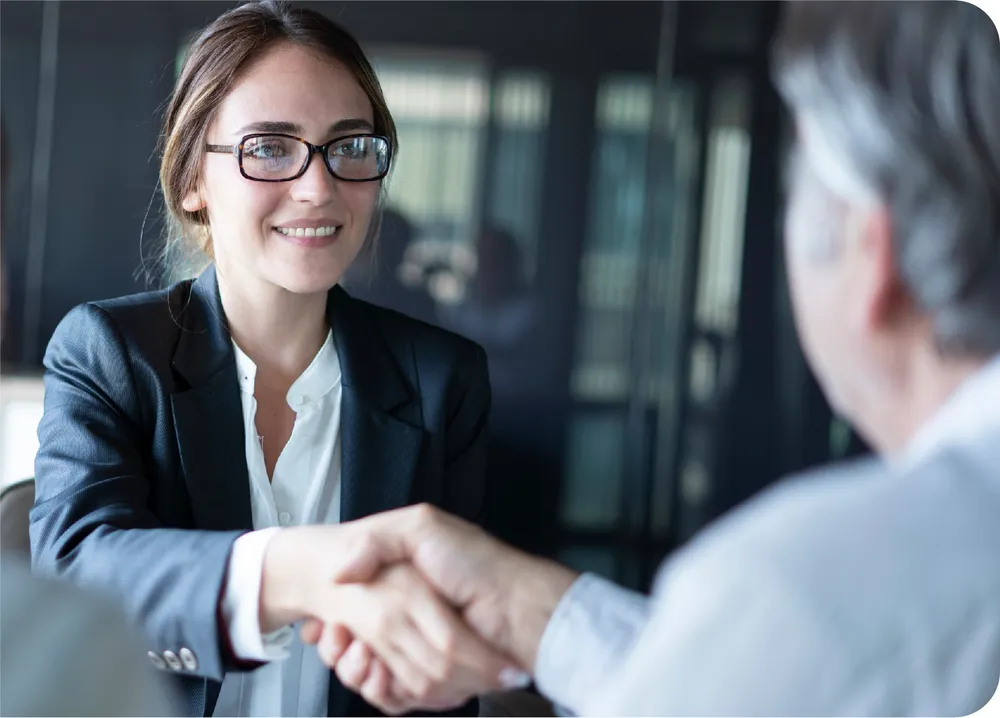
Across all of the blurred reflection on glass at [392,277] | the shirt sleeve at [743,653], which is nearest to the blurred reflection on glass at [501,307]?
the blurred reflection on glass at [392,277]

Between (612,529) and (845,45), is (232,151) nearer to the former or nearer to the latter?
(845,45)

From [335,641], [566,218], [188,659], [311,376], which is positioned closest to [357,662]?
[335,641]

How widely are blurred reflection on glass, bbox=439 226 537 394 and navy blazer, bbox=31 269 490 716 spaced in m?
0.68

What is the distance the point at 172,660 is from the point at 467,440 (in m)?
0.51

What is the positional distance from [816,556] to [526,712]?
86 cm

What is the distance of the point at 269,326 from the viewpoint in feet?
4.39

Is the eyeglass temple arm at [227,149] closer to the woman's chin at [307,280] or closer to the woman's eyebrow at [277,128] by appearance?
the woman's eyebrow at [277,128]

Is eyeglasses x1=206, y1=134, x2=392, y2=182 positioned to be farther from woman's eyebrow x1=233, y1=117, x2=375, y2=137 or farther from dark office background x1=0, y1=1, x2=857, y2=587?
dark office background x1=0, y1=1, x2=857, y2=587

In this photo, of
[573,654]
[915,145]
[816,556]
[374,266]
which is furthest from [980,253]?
[374,266]

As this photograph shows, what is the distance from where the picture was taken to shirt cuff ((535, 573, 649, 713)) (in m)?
0.94

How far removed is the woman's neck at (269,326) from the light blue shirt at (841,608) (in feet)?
2.60

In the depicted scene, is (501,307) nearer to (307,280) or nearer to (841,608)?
(307,280)

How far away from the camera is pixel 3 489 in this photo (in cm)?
125

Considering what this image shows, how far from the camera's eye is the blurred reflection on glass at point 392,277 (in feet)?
6.21
